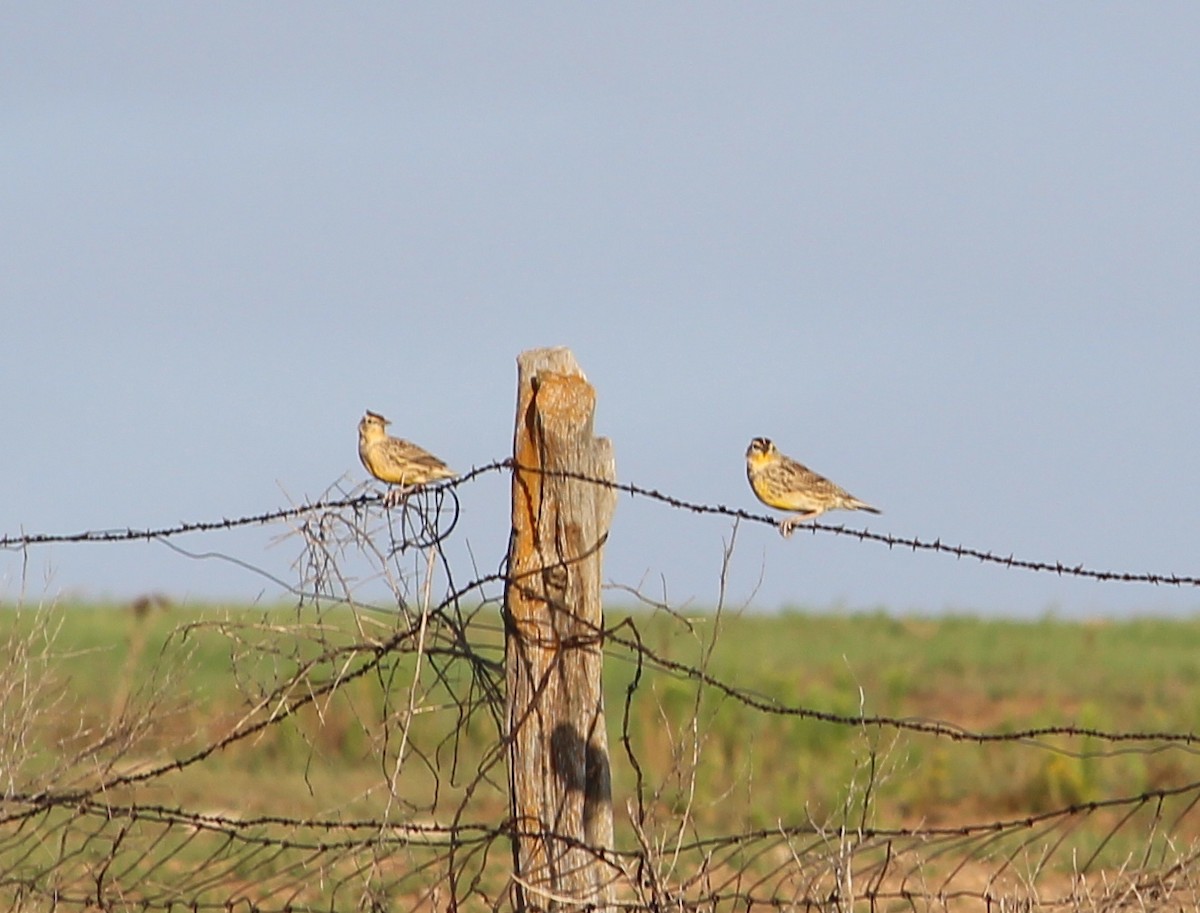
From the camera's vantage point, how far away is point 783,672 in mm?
25219

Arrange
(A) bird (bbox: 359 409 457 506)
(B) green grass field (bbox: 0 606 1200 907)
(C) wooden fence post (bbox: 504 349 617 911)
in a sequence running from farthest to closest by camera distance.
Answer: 1. (B) green grass field (bbox: 0 606 1200 907)
2. (A) bird (bbox: 359 409 457 506)
3. (C) wooden fence post (bbox: 504 349 617 911)

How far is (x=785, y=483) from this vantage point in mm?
10070

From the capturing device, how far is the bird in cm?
909

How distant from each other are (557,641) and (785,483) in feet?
15.8

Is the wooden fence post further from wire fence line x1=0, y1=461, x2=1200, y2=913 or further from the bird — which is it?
the bird

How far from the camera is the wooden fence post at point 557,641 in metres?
5.33

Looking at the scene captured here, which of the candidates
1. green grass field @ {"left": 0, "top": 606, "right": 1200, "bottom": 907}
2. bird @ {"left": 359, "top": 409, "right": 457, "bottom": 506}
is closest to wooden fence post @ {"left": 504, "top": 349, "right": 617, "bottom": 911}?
bird @ {"left": 359, "top": 409, "right": 457, "bottom": 506}

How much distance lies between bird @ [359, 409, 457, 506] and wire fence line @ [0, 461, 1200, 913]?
888 mm

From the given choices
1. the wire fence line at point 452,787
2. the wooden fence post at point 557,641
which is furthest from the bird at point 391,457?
the wooden fence post at point 557,641

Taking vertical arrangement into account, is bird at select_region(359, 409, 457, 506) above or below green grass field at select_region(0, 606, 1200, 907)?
above

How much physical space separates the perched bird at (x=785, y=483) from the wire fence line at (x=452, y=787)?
89 centimetres

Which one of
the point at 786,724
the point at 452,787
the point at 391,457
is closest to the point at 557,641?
the point at 452,787

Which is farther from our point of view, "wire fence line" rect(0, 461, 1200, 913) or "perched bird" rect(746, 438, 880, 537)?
"perched bird" rect(746, 438, 880, 537)

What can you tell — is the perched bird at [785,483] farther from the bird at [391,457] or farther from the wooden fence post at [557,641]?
the wooden fence post at [557,641]
